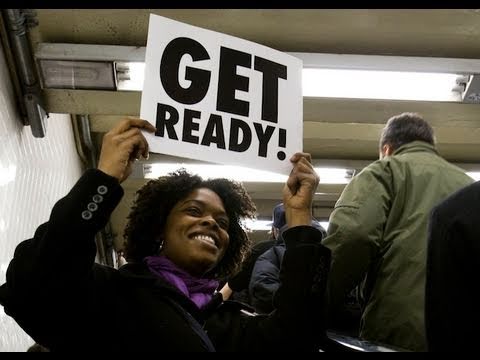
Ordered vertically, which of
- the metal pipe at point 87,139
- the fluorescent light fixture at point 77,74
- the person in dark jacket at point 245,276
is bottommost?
the person in dark jacket at point 245,276

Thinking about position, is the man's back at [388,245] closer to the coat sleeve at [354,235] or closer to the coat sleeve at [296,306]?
the coat sleeve at [354,235]

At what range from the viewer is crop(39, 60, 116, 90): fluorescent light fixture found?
9.41 feet

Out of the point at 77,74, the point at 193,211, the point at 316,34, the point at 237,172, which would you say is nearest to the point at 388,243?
the point at 193,211

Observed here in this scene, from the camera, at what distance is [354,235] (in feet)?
6.20

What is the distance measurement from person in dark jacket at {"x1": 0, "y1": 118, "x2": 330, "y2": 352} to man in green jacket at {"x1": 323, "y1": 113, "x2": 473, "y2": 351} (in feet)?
0.70

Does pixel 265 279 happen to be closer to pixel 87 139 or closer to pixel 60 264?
pixel 60 264

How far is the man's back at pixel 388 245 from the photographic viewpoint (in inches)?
71.6

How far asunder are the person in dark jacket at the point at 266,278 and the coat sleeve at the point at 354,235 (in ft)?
1.89

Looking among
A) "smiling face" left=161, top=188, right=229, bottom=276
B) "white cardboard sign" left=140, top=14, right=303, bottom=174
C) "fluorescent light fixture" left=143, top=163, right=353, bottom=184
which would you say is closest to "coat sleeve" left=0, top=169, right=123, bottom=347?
"white cardboard sign" left=140, top=14, right=303, bottom=174

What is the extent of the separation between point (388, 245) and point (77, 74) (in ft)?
6.32

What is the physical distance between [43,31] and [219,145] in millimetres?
1614

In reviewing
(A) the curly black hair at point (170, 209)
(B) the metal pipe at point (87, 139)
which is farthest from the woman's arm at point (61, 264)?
(B) the metal pipe at point (87, 139)
